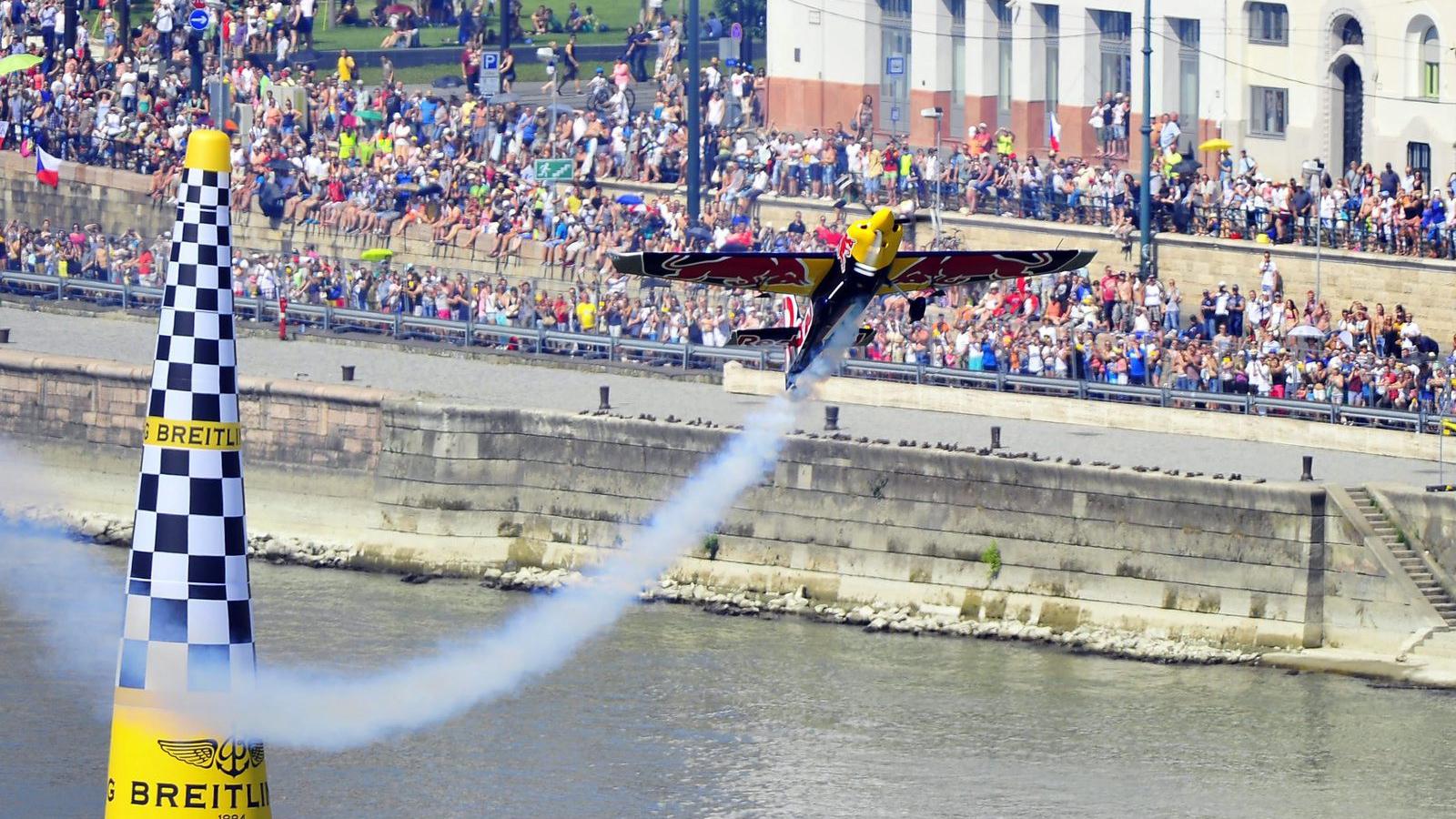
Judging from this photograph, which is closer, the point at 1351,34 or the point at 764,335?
the point at 764,335

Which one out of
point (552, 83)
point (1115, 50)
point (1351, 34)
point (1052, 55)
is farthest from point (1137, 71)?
point (552, 83)

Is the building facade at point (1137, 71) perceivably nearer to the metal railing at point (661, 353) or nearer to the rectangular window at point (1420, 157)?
the rectangular window at point (1420, 157)

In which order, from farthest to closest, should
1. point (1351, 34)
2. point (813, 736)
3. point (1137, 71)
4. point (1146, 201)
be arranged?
point (1137, 71) < point (1351, 34) < point (1146, 201) < point (813, 736)

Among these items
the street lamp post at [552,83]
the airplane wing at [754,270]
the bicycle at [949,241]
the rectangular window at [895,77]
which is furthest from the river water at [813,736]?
the rectangular window at [895,77]

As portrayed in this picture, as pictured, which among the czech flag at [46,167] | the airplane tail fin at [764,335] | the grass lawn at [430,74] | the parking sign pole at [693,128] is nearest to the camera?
the airplane tail fin at [764,335]

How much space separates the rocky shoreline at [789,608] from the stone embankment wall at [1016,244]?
967 cm

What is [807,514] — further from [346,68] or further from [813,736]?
[346,68]

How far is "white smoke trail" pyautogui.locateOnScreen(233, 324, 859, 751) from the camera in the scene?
54.0ft

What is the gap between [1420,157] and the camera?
56.0 metres

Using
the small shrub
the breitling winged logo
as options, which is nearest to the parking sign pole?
the small shrub

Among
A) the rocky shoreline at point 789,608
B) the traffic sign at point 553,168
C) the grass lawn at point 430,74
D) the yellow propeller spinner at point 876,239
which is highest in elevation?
the grass lawn at point 430,74

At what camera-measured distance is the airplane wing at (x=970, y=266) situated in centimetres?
3150

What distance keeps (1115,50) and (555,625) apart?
2569cm

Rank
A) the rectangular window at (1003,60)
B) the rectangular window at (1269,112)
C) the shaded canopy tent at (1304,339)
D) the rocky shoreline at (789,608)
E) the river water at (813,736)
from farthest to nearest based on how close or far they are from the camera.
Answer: the rectangular window at (1003,60) < the rectangular window at (1269,112) < the shaded canopy tent at (1304,339) < the rocky shoreline at (789,608) < the river water at (813,736)
